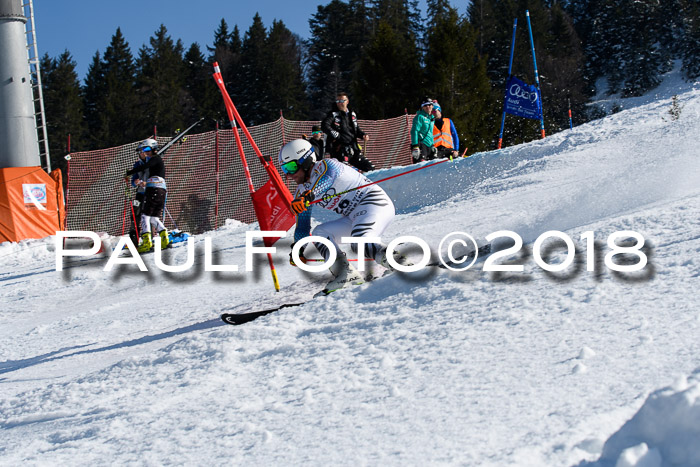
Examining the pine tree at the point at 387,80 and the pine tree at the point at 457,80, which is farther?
the pine tree at the point at 387,80

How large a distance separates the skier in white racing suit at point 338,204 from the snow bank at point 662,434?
130 inches

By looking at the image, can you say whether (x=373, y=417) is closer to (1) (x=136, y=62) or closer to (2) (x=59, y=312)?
(2) (x=59, y=312)

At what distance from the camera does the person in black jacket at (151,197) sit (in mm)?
11048

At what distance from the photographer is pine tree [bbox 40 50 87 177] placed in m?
48.0

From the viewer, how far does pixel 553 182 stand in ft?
31.4

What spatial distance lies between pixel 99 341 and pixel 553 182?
656 centimetres

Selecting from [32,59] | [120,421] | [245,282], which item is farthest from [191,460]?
[32,59]

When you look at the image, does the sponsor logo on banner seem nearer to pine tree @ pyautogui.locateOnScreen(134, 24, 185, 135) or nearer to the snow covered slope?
the snow covered slope

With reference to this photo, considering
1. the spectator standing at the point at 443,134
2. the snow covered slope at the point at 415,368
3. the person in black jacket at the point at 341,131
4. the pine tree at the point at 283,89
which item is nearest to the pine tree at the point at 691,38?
A: the pine tree at the point at 283,89

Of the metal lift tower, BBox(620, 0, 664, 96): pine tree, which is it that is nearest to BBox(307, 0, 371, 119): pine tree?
BBox(620, 0, 664, 96): pine tree

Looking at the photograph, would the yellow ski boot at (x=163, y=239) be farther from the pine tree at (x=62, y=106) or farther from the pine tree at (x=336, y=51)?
the pine tree at (x=336, y=51)

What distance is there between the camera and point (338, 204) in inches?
240

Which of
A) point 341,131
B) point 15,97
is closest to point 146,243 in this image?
point 341,131

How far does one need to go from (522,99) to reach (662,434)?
1260 cm
